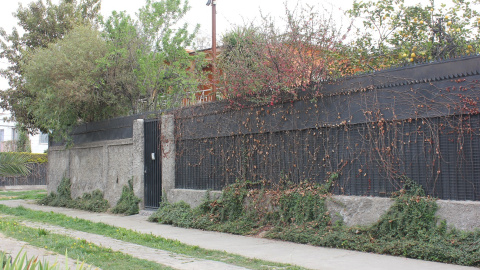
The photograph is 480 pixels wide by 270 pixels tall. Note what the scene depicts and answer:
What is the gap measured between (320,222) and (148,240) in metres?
3.36

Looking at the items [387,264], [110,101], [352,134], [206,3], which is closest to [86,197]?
[110,101]

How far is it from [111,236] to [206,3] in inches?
373

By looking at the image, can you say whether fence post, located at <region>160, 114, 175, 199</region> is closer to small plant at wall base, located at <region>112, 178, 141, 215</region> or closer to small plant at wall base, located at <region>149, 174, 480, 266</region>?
small plant at wall base, located at <region>149, 174, 480, 266</region>

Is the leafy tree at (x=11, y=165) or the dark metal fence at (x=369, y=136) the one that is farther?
the leafy tree at (x=11, y=165)

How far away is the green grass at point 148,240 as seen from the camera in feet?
22.8

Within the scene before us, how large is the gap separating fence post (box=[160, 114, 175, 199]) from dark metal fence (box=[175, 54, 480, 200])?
156 cm

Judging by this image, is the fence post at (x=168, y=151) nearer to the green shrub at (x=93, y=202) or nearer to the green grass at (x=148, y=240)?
the green grass at (x=148, y=240)

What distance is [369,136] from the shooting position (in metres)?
8.38

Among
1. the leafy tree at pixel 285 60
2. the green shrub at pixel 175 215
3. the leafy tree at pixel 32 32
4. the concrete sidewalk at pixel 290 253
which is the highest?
the leafy tree at pixel 32 32

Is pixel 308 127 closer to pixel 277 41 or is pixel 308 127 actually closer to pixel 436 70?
pixel 277 41

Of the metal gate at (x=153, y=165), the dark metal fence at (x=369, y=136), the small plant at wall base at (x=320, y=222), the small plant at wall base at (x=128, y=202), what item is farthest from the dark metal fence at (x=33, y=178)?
the dark metal fence at (x=369, y=136)

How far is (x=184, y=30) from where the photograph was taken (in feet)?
53.4

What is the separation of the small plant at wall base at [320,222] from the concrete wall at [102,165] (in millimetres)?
2497

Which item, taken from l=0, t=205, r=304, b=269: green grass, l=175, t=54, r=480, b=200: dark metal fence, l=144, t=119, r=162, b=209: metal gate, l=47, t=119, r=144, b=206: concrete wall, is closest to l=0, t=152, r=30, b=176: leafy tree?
l=47, t=119, r=144, b=206: concrete wall
